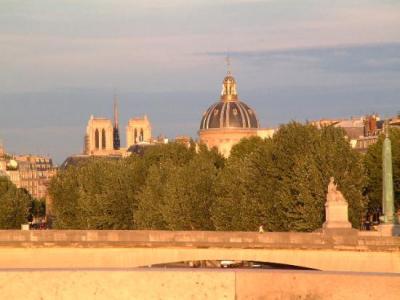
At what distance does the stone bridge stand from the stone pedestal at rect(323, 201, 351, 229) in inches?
24.8

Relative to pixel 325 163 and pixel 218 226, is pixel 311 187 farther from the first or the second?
pixel 218 226

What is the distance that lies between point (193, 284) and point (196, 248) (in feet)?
111

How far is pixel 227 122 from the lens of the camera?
18212cm

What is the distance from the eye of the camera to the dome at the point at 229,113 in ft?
599

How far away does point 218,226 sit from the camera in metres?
69.1

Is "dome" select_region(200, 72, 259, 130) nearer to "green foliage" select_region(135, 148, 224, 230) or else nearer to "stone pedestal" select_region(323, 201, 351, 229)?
"green foliage" select_region(135, 148, 224, 230)

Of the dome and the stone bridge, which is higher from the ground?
the dome

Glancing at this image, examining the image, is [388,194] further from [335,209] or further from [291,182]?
[291,182]

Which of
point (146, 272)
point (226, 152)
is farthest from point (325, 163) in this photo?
point (226, 152)

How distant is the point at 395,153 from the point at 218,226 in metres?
14.1

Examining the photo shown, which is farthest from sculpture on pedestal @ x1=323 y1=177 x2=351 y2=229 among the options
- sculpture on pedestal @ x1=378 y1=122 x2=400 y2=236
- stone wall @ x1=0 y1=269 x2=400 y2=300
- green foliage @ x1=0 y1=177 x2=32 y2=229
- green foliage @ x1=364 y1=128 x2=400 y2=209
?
green foliage @ x1=0 y1=177 x2=32 y2=229

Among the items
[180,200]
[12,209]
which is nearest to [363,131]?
[12,209]

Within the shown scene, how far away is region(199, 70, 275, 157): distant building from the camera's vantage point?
181750 mm

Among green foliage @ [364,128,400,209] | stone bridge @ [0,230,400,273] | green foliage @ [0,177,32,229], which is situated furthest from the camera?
green foliage @ [0,177,32,229]
